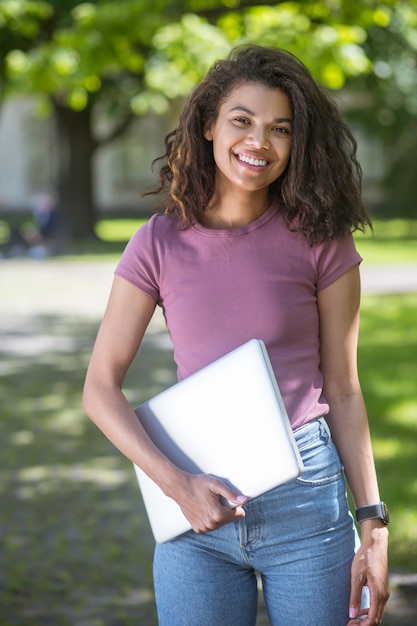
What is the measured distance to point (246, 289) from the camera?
2.29 m

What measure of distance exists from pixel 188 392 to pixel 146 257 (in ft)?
0.97

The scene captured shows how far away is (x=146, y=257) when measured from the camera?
232 centimetres

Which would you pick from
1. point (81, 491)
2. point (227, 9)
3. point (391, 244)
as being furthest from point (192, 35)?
point (391, 244)

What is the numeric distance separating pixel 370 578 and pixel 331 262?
0.64 metres

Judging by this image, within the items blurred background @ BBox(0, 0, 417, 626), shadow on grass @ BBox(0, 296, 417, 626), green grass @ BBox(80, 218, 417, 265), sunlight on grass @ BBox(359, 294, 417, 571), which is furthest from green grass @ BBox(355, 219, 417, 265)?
shadow on grass @ BBox(0, 296, 417, 626)

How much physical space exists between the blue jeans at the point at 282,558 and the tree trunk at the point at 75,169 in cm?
2510

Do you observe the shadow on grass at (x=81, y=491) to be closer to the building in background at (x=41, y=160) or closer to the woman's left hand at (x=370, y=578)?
the woman's left hand at (x=370, y=578)

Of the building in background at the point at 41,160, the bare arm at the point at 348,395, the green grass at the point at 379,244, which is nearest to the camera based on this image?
the bare arm at the point at 348,395

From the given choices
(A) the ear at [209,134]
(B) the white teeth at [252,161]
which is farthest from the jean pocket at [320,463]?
(A) the ear at [209,134]

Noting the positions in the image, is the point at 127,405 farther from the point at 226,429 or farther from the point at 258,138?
the point at 258,138

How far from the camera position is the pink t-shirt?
7.48ft

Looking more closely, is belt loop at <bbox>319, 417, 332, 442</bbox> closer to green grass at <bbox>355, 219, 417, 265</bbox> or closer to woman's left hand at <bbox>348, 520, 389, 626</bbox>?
woman's left hand at <bbox>348, 520, 389, 626</bbox>

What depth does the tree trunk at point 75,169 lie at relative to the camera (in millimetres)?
26969

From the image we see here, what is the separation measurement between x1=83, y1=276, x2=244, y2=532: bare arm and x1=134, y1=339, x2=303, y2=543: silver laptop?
0.15 ft
